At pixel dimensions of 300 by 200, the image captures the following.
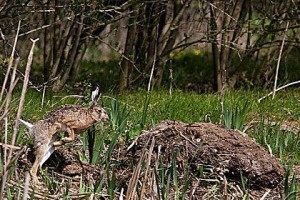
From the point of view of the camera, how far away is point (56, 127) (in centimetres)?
444

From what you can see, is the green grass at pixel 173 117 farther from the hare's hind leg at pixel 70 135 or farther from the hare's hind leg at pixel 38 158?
the hare's hind leg at pixel 70 135

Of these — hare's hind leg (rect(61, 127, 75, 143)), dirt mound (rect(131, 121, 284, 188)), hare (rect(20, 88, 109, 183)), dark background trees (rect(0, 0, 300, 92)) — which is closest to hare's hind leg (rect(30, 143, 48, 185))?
hare (rect(20, 88, 109, 183))

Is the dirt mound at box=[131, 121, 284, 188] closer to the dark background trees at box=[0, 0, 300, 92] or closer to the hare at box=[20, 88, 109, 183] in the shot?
the hare at box=[20, 88, 109, 183]

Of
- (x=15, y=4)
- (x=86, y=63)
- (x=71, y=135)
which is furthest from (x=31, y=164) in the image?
(x=86, y=63)

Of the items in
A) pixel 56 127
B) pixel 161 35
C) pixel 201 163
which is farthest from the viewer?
pixel 161 35

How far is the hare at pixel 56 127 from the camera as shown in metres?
4.43

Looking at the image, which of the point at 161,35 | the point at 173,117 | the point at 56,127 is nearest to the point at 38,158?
the point at 56,127

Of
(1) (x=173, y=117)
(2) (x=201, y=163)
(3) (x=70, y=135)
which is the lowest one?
(1) (x=173, y=117)

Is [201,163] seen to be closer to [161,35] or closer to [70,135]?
[70,135]

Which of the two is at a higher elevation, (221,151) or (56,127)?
(56,127)

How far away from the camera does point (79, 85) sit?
8539 millimetres

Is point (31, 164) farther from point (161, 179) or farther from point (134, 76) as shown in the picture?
point (134, 76)

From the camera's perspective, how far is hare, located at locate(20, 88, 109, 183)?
175 inches

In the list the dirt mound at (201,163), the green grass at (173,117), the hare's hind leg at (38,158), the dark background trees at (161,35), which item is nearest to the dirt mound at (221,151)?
the dirt mound at (201,163)
